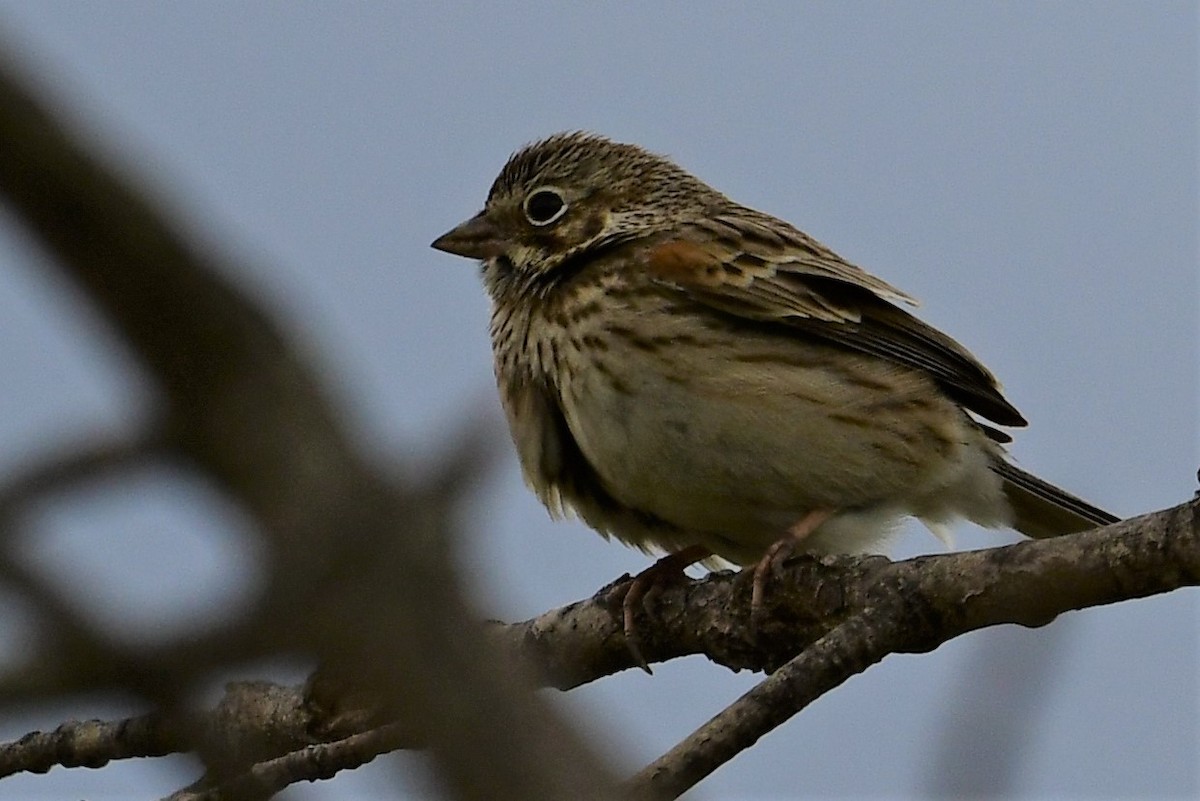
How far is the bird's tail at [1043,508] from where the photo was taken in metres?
7.00

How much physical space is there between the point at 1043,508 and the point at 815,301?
131 cm

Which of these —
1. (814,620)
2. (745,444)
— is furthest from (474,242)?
(814,620)

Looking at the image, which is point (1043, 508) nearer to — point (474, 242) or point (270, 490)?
point (474, 242)

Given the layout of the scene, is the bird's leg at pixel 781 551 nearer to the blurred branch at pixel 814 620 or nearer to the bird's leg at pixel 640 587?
the blurred branch at pixel 814 620

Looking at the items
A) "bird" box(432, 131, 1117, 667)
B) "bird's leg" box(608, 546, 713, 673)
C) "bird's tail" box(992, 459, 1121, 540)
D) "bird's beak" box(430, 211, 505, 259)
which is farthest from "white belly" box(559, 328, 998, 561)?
"bird's beak" box(430, 211, 505, 259)

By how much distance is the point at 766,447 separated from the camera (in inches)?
250

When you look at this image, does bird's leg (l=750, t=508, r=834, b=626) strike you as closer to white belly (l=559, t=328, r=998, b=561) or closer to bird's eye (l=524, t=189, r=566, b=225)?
white belly (l=559, t=328, r=998, b=561)

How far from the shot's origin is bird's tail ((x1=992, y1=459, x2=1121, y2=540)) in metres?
7.00

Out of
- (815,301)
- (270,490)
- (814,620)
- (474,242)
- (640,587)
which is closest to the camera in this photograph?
(270,490)

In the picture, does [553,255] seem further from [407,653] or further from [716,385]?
[407,653]

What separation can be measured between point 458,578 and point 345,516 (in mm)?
143

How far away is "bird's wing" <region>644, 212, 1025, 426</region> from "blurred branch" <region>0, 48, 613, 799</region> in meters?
5.29

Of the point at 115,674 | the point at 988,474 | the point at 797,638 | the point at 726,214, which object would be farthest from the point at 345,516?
the point at 726,214

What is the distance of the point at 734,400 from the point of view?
6.40m
